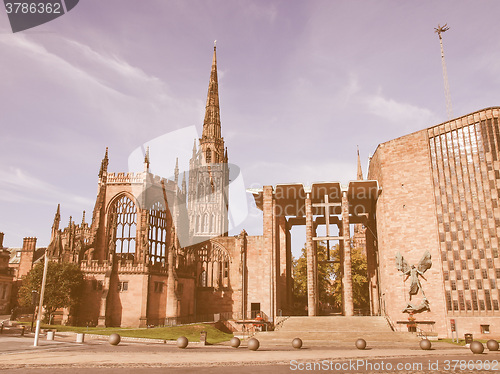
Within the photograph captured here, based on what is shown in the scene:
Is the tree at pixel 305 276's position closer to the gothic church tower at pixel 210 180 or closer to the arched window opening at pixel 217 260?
the arched window opening at pixel 217 260

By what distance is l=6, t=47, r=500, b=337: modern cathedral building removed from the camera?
3872 centimetres

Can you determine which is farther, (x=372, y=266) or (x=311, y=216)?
(x=372, y=266)

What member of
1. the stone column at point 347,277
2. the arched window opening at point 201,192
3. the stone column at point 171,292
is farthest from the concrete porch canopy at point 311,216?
the arched window opening at point 201,192

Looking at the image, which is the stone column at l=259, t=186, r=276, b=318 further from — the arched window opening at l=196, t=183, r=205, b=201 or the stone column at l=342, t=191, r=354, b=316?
the arched window opening at l=196, t=183, r=205, b=201

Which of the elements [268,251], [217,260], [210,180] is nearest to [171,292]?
[217,260]

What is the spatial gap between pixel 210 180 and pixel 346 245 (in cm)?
4251

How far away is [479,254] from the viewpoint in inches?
1508

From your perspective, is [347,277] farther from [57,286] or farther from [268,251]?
[57,286]

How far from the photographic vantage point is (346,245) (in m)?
45.7

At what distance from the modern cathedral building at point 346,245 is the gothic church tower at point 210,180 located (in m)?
21.1

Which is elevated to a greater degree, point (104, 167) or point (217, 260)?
point (104, 167)

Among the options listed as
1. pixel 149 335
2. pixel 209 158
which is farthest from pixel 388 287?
pixel 209 158

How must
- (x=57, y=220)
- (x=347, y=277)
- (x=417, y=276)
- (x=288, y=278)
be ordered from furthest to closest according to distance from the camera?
(x=57, y=220), (x=288, y=278), (x=347, y=277), (x=417, y=276)

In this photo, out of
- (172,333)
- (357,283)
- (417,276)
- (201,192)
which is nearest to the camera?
(172,333)
